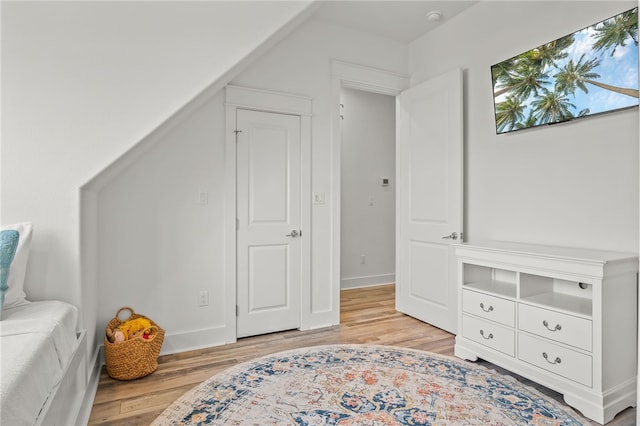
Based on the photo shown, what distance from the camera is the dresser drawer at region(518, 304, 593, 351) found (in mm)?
1994

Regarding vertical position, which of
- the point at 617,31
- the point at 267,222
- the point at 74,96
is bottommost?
the point at 267,222

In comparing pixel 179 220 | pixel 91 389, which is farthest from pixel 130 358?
pixel 179 220

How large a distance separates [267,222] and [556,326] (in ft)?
7.01

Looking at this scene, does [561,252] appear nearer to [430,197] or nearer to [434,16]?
[430,197]

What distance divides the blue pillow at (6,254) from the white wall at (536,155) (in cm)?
302

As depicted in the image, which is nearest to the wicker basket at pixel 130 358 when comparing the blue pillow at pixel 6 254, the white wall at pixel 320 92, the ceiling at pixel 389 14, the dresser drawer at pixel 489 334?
the blue pillow at pixel 6 254

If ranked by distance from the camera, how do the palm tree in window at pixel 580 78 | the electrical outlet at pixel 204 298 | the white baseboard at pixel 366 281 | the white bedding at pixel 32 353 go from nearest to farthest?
the white bedding at pixel 32 353 < the palm tree in window at pixel 580 78 < the electrical outlet at pixel 204 298 < the white baseboard at pixel 366 281

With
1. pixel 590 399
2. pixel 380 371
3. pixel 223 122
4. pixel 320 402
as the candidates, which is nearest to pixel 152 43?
pixel 223 122

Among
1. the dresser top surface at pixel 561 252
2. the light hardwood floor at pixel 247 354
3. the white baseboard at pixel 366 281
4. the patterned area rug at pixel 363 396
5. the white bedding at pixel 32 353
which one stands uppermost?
the dresser top surface at pixel 561 252

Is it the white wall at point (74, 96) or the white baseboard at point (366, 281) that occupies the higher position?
the white wall at point (74, 96)

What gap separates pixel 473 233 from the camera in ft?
10.5

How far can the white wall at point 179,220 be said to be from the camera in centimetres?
267

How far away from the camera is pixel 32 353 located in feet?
4.21

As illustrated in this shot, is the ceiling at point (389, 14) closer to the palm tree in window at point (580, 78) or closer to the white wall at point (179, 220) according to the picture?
the white wall at point (179, 220)
